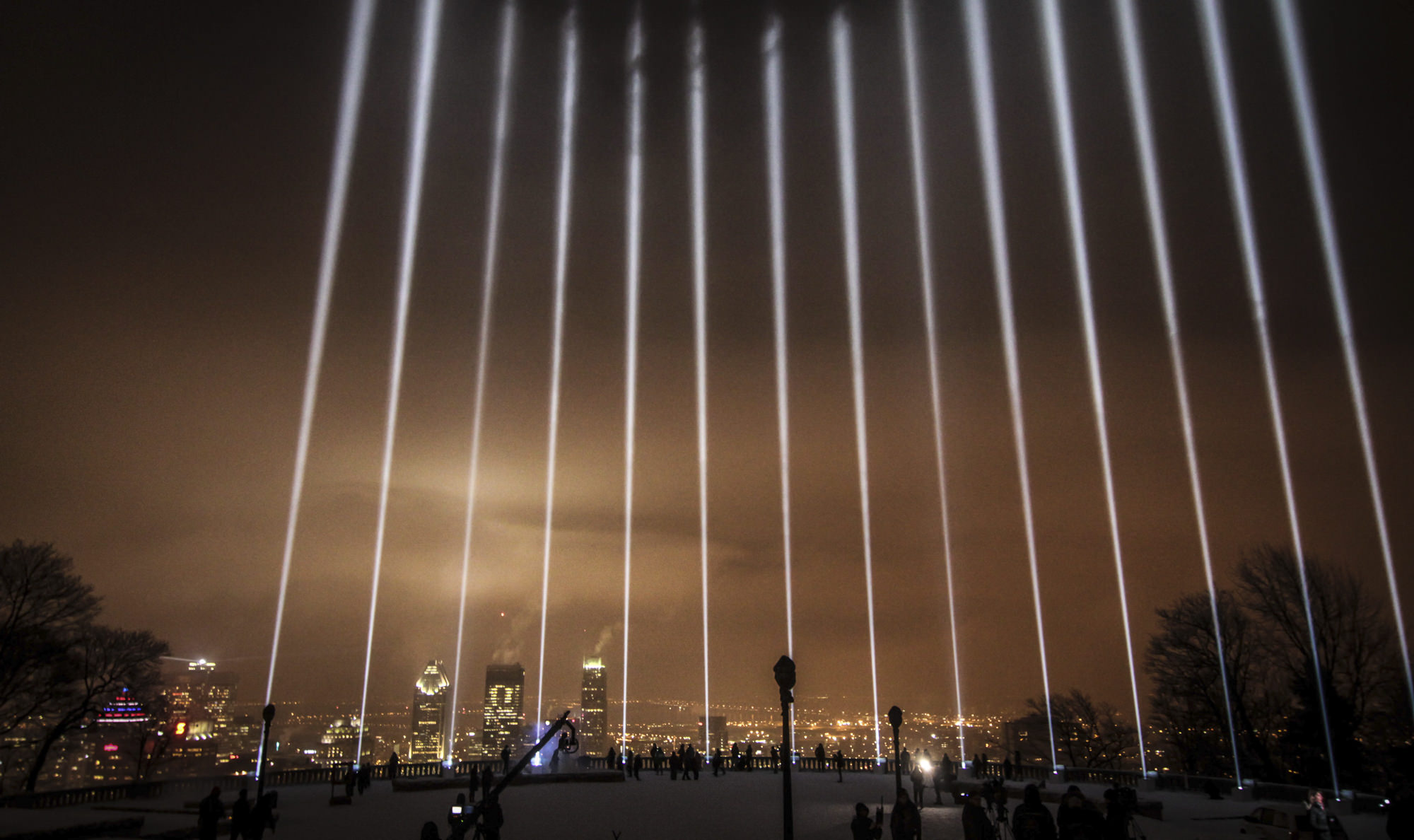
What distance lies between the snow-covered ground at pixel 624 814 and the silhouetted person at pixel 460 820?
250 centimetres

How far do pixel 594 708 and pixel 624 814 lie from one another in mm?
92889

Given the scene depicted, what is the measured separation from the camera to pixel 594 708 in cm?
11125

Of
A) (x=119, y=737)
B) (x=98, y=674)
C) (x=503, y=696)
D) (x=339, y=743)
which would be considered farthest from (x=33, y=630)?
(x=503, y=696)

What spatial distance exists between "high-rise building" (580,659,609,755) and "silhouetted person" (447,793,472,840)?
73174mm

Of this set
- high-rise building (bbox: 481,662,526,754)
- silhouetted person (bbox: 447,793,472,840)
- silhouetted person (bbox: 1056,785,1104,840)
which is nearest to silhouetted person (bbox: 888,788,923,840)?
silhouetted person (bbox: 1056,785,1104,840)

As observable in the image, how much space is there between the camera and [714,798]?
2711 centimetres

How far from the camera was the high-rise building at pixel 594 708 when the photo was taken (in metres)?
94.7

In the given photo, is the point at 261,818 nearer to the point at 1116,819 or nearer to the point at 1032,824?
the point at 1032,824

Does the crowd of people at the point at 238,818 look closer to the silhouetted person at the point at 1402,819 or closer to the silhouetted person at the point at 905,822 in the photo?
the silhouetted person at the point at 905,822

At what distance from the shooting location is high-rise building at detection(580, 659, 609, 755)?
311ft

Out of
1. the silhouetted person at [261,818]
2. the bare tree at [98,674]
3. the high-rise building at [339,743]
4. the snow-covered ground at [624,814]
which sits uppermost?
the bare tree at [98,674]

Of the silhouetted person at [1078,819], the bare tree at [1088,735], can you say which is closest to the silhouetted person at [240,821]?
the silhouetted person at [1078,819]

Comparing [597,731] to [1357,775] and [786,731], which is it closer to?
[1357,775]

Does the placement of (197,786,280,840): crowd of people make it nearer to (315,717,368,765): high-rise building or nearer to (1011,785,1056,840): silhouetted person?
(1011,785,1056,840): silhouetted person
